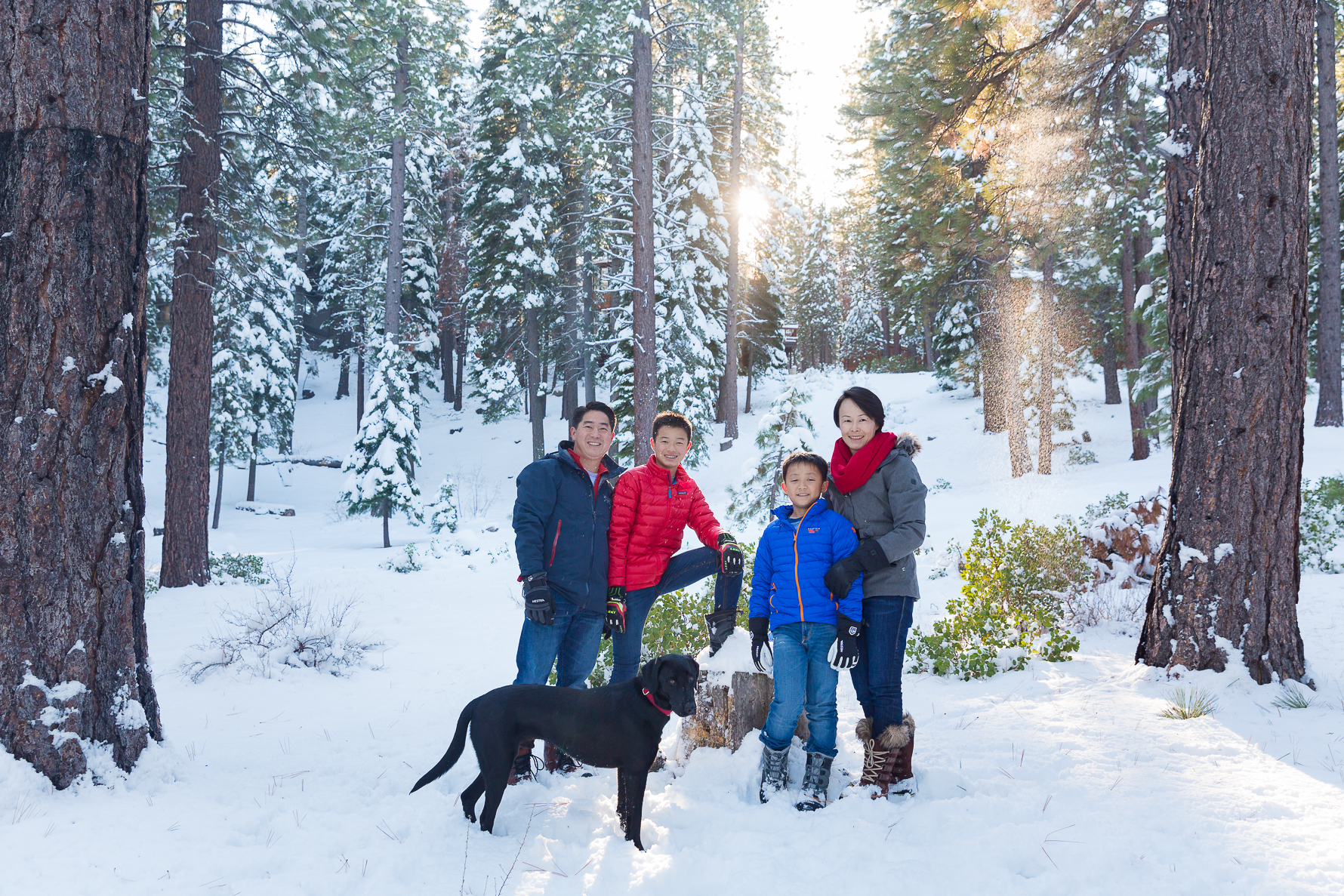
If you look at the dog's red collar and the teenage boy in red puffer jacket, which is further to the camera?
the teenage boy in red puffer jacket

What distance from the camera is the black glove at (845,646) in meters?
3.52

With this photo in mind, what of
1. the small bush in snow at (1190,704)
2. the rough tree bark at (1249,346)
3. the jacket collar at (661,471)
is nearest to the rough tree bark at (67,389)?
the jacket collar at (661,471)

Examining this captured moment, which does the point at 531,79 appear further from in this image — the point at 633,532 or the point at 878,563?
the point at 878,563

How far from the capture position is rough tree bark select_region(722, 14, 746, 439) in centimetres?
2200

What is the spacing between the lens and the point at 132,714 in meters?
3.50

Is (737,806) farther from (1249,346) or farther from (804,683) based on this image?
(1249,346)

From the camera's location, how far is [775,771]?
12.2 ft

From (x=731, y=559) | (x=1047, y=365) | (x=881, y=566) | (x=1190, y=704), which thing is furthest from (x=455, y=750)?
(x=1047, y=365)

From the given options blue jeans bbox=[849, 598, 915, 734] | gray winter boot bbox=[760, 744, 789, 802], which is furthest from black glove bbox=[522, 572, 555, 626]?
blue jeans bbox=[849, 598, 915, 734]

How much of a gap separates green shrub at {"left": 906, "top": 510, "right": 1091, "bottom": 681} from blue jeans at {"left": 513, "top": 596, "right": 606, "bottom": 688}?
266 cm

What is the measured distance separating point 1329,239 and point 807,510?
53.0 ft

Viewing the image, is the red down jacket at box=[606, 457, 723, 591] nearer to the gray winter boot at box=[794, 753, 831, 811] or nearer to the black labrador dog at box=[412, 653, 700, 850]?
the black labrador dog at box=[412, 653, 700, 850]

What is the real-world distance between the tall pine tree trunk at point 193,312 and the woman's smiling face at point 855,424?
9.46 metres

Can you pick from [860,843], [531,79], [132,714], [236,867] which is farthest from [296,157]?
[860,843]
